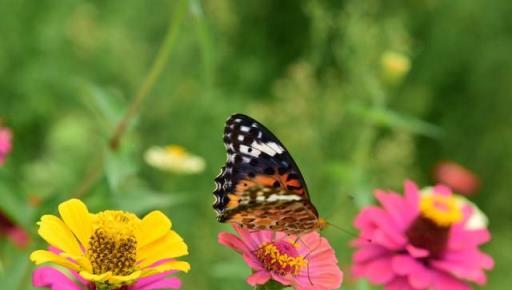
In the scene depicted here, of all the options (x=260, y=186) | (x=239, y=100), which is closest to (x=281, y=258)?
(x=260, y=186)

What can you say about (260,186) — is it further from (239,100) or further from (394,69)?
(239,100)

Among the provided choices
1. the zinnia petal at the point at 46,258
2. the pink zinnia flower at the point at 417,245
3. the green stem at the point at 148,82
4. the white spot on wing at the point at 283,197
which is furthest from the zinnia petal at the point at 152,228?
the green stem at the point at 148,82

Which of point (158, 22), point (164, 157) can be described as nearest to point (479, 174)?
point (158, 22)

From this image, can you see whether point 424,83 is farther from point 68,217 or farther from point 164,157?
point 68,217

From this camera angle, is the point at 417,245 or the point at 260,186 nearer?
the point at 260,186

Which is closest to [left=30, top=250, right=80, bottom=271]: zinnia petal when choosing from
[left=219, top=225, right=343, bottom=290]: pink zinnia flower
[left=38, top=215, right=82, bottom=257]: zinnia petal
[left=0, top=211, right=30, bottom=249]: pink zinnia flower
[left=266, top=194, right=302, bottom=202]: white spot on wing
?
[left=38, top=215, right=82, bottom=257]: zinnia petal

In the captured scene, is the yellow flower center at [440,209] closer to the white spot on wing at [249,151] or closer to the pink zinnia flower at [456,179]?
the white spot on wing at [249,151]

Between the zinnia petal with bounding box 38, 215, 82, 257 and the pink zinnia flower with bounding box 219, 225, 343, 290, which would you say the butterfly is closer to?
the pink zinnia flower with bounding box 219, 225, 343, 290
